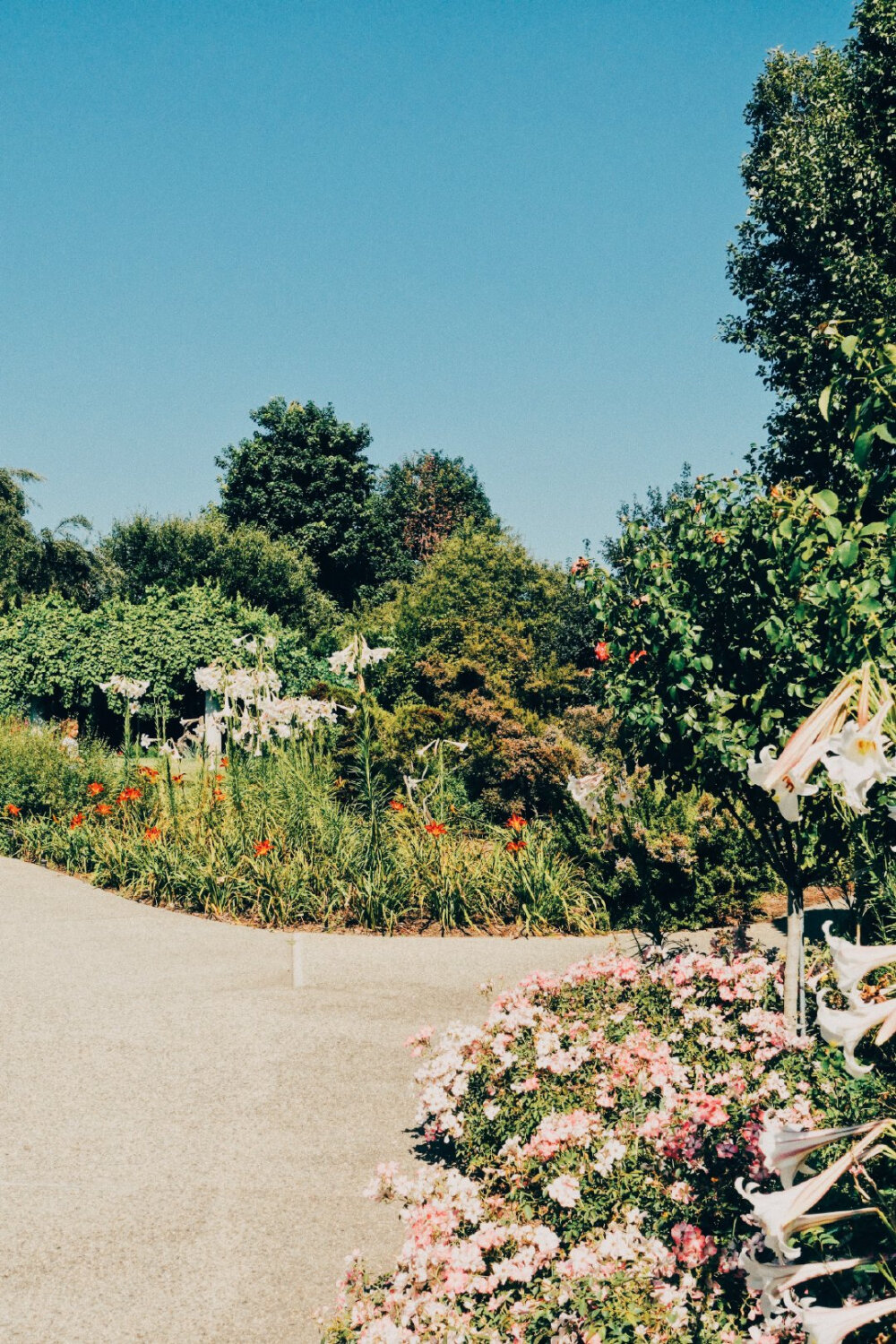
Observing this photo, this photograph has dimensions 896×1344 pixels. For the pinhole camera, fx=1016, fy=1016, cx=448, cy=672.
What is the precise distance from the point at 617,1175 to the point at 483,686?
7.00 meters

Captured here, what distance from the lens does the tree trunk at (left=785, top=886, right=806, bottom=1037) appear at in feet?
12.4

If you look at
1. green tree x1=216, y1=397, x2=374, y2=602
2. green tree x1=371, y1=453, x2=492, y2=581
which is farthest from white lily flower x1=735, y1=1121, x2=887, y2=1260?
green tree x1=371, y1=453, x2=492, y2=581

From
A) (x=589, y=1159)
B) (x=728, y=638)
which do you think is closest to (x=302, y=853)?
(x=728, y=638)

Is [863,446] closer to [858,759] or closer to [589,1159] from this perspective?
[858,759]

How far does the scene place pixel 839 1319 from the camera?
1.53 meters

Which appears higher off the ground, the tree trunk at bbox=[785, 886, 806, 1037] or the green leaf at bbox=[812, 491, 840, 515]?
the green leaf at bbox=[812, 491, 840, 515]

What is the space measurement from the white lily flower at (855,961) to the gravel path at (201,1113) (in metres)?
1.98

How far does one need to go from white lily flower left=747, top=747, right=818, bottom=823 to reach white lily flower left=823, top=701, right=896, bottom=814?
0.12ft

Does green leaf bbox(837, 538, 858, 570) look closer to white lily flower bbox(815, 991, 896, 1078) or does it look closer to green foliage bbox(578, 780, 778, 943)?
white lily flower bbox(815, 991, 896, 1078)

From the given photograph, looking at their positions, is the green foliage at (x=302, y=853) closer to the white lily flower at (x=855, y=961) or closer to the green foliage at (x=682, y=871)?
the green foliage at (x=682, y=871)

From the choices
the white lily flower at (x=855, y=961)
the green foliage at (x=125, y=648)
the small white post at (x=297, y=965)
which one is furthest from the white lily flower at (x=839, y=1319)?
the green foliage at (x=125, y=648)

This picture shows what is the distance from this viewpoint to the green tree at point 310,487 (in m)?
31.8

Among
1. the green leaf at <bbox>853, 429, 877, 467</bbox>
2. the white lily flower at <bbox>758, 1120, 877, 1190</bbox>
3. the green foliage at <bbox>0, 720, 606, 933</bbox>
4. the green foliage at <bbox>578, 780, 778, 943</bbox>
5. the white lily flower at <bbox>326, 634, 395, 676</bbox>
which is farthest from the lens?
the white lily flower at <bbox>326, 634, 395, 676</bbox>

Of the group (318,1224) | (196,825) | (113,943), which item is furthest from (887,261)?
(318,1224)
